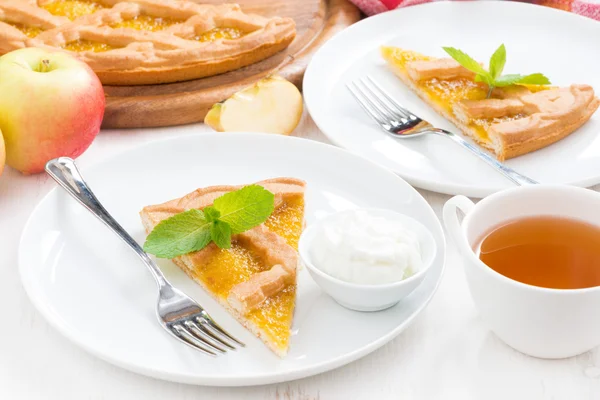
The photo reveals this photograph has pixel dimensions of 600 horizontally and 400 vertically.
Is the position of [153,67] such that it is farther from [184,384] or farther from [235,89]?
[184,384]

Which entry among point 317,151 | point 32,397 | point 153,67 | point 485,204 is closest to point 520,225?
point 485,204

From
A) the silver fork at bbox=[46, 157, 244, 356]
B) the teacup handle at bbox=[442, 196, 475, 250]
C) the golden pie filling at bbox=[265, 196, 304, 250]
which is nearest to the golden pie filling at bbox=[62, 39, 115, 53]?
the silver fork at bbox=[46, 157, 244, 356]

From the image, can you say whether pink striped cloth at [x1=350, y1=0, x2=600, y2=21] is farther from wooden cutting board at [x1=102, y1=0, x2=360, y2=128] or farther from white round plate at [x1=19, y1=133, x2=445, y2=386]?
white round plate at [x1=19, y1=133, x2=445, y2=386]

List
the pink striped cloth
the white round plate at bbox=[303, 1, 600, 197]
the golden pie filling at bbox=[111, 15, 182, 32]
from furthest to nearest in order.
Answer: the pink striped cloth → the golden pie filling at bbox=[111, 15, 182, 32] → the white round plate at bbox=[303, 1, 600, 197]

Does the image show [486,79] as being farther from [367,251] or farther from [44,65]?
[44,65]

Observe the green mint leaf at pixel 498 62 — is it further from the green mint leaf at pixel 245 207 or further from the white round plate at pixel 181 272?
the green mint leaf at pixel 245 207

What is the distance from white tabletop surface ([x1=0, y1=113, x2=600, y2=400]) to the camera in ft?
5.27

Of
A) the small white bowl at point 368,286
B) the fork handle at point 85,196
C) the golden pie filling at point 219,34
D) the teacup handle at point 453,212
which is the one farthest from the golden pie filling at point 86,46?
the teacup handle at point 453,212

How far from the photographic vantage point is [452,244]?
6.69 feet

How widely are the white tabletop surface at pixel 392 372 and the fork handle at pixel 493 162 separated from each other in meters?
0.49

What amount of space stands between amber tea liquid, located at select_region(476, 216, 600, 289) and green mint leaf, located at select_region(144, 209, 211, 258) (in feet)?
2.17

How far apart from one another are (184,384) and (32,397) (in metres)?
0.31

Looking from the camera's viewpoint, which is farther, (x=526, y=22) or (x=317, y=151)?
(x=526, y=22)

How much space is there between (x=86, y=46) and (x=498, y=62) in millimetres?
1474
